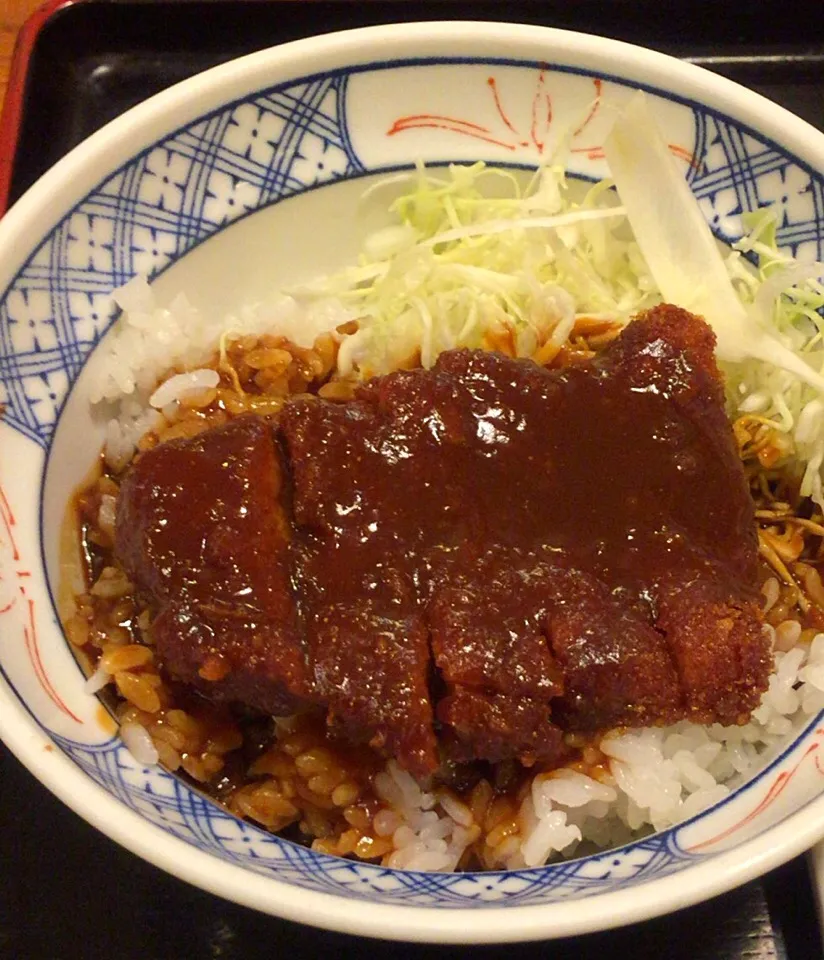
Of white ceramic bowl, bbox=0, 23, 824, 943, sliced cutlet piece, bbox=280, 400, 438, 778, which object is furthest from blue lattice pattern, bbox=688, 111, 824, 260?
sliced cutlet piece, bbox=280, 400, 438, 778

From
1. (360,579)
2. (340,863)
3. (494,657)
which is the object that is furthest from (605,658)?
(340,863)

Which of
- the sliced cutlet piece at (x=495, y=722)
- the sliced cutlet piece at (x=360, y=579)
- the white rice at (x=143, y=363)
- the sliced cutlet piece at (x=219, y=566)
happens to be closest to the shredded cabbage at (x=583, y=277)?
the white rice at (x=143, y=363)

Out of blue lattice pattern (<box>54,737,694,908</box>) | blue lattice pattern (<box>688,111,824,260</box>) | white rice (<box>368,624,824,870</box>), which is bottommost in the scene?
white rice (<box>368,624,824,870</box>)

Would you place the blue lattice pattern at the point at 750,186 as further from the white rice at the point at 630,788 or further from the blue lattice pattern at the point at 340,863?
the blue lattice pattern at the point at 340,863

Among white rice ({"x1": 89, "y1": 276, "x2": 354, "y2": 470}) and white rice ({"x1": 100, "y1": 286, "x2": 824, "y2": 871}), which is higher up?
white rice ({"x1": 89, "y1": 276, "x2": 354, "y2": 470})

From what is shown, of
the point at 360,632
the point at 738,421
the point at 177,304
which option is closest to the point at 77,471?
the point at 177,304

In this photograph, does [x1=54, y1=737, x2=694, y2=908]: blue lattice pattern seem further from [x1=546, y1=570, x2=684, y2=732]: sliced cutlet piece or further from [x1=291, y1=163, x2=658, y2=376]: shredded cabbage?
[x1=291, y1=163, x2=658, y2=376]: shredded cabbage

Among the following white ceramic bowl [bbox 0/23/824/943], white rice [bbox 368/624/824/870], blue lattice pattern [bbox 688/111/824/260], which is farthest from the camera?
blue lattice pattern [bbox 688/111/824/260]
